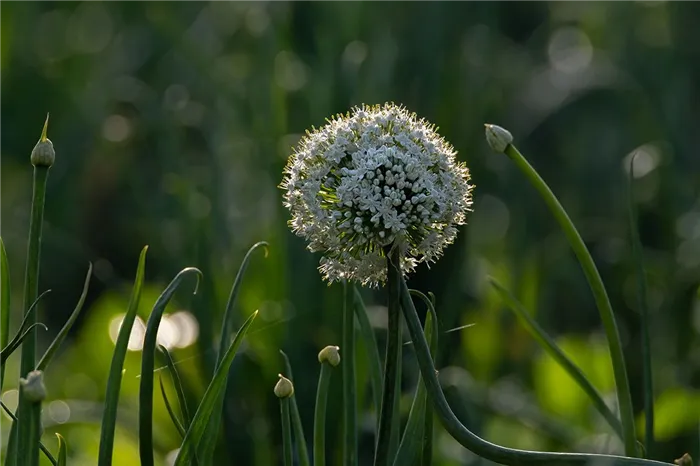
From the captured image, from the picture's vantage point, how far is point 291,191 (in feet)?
3.05

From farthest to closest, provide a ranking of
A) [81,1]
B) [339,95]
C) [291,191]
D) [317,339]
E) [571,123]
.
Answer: [81,1] < [571,123] < [339,95] < [317,339] < [291,191]

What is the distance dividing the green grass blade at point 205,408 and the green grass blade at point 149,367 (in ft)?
0.12

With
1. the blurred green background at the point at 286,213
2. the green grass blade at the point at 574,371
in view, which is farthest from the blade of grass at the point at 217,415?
the blurred green background at the point at 286,213

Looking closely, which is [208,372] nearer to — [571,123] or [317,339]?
[317,339]

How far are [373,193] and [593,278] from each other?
0.78 feet

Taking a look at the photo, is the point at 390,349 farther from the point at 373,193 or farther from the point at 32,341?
the point at 32,341

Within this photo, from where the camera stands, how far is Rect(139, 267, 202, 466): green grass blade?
0.89 m

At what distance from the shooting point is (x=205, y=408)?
2.94 feet

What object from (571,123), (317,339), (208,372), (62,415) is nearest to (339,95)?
(317,339)

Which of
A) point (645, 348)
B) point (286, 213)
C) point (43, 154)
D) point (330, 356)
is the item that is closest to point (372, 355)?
point (330, 356)

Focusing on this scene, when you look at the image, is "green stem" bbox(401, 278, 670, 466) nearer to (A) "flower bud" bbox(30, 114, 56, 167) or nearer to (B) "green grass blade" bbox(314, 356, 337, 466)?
(B) "green grass blade" bbox(314, 356, 337, 466)

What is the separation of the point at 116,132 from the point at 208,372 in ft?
4.78

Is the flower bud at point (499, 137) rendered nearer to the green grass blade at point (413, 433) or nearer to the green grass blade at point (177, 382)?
the green grass blade at point (413, 433)

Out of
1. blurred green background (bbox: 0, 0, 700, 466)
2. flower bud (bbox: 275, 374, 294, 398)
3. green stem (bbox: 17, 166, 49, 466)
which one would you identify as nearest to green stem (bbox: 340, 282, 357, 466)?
flower bud (bbox: 275, 374, 294, 398)
